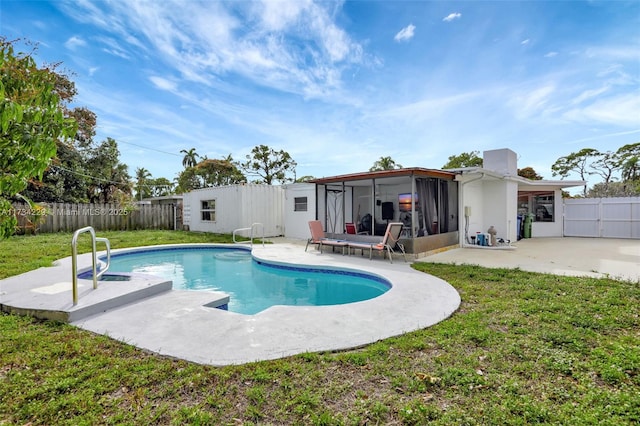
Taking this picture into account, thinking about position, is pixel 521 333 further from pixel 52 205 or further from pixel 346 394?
pixel 52 205

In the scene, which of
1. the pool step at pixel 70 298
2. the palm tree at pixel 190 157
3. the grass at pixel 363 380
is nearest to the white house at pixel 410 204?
the grass at pixel 363 380

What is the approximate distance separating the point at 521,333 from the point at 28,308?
612 cm

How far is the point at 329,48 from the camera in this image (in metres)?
10.8

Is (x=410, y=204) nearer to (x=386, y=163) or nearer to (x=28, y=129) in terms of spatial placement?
(x=28, y=129)

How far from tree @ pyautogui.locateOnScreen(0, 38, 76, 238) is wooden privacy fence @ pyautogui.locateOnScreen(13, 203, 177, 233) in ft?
54.5

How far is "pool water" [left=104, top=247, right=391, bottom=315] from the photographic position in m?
6.16

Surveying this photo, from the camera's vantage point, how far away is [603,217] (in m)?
14.1

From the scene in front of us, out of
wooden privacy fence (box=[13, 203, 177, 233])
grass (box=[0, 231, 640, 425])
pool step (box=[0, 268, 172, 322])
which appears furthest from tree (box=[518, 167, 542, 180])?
pool step (box=[0, 268, 172, 322])

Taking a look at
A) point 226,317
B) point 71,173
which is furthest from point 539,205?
point 71,173

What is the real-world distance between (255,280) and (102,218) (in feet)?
46.0

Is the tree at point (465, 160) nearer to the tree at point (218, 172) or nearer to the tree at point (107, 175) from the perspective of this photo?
the tree at point (218, 172)

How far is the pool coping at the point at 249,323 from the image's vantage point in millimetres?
3146

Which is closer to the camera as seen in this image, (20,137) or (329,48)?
(20,137)

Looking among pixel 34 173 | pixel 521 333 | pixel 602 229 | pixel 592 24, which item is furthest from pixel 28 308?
pixel 602 229
